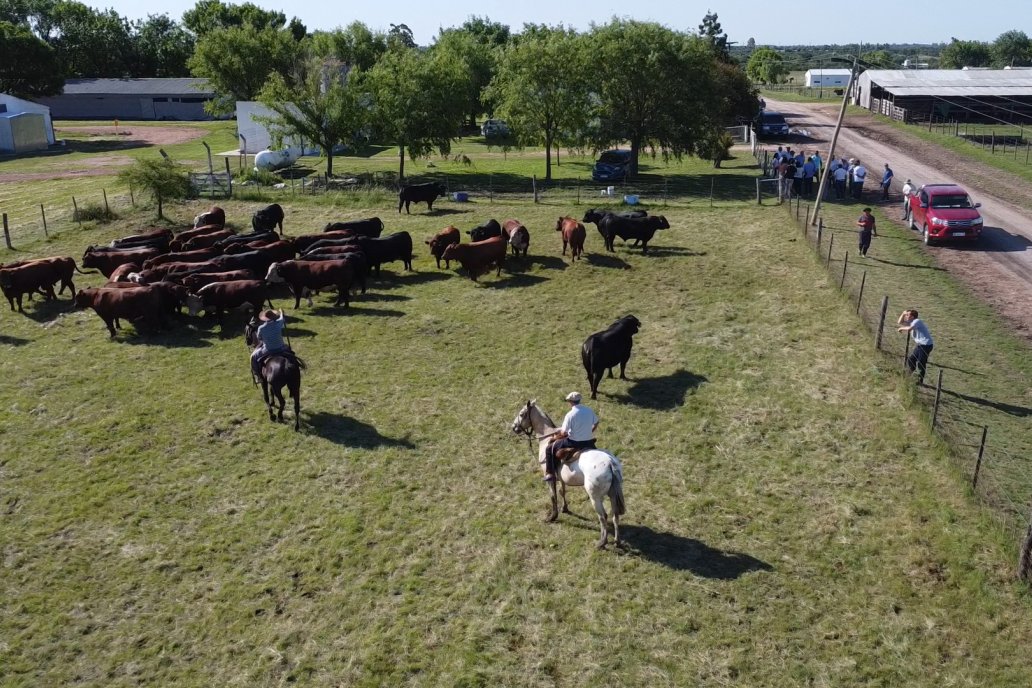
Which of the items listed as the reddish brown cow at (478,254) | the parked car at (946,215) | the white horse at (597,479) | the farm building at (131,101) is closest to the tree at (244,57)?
the farm building at (131,101)

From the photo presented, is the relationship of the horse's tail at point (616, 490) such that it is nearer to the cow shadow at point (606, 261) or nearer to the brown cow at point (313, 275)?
the brown cow at point (313, 275)

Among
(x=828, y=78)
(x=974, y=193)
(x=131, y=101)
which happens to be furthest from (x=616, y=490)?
(x=828, y=78)

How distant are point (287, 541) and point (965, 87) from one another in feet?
193

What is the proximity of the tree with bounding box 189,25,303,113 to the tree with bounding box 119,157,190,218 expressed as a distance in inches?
1225

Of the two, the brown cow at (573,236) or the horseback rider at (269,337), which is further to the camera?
the brown cow at (573,236)

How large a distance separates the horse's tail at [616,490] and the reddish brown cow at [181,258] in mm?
15819

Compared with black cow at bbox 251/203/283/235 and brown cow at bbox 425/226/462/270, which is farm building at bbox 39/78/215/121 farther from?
brown cow at bbox 425/226/462/270

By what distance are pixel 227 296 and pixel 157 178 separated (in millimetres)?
13729

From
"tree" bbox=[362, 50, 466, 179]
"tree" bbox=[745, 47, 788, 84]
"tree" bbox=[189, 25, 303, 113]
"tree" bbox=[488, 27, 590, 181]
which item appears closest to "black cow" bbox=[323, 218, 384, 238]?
"tree" bbox=[362, 50, 466, 179]

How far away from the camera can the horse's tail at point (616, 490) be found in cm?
970

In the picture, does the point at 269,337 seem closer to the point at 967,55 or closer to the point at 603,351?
the point at 603,351

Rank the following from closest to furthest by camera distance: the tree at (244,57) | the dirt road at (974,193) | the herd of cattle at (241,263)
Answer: the herd of cattle at (241,263) < the dirt road at (974,193) < the tree at (244,57)

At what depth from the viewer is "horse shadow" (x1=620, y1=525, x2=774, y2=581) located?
31.7 feet

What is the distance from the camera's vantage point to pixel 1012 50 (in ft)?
400
